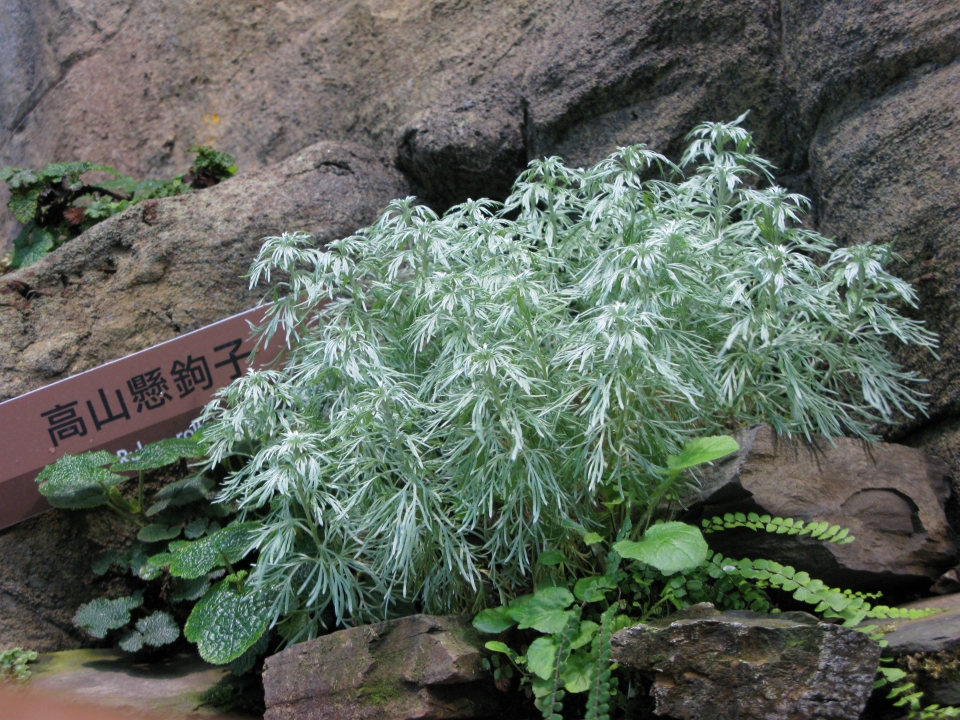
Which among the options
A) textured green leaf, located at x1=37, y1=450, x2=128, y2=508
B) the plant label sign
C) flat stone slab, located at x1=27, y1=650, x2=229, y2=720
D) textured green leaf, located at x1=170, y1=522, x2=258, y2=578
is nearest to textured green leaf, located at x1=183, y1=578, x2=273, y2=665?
textured green leaf, located at x1=170, y1=522, x2=258, y2=578

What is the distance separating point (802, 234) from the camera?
106 inches

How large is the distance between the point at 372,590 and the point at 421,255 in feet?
3.71

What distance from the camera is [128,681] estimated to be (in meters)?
2.55

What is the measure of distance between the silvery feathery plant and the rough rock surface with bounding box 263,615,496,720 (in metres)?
0.13

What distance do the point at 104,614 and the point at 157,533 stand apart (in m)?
0.33

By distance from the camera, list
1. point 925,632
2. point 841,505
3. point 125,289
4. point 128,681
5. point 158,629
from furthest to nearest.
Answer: point 125,289, point 158,629, point 128,681, point 841,505, point 925,632

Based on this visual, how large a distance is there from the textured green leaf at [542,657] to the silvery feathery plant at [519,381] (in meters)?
0.23

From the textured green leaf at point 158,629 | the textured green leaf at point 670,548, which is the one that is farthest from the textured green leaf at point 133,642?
the textured green leaf at point 670,548

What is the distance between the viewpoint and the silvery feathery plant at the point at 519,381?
2.06m

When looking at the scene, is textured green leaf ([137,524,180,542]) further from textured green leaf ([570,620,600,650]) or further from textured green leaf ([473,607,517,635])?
textured green leaf ([570,620,600,650])

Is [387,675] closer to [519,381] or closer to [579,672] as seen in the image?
[579,672]

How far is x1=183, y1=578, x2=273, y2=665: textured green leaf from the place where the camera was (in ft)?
7.29

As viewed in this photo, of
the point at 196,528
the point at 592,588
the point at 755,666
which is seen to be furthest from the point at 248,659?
the point at 755,666

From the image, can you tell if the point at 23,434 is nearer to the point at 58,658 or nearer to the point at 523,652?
the point at 58,658
